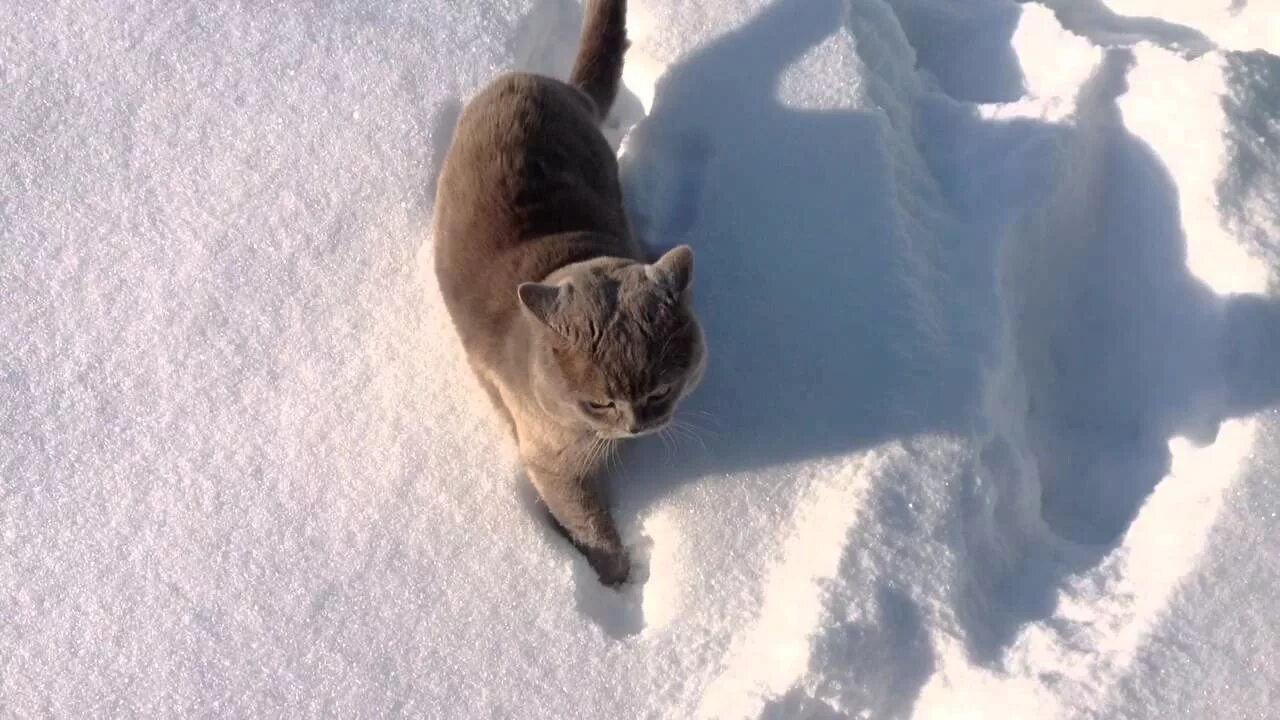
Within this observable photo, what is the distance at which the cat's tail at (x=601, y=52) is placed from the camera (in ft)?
9.00

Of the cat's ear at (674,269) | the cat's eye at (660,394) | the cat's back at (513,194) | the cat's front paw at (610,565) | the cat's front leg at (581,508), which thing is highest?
the cat's ear at (674,269)

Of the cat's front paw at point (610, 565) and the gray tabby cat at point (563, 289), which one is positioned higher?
the gray tabby cat at point (563, 289)

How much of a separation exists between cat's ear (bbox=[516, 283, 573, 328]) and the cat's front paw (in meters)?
0.65

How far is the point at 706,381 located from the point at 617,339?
59 centimetres

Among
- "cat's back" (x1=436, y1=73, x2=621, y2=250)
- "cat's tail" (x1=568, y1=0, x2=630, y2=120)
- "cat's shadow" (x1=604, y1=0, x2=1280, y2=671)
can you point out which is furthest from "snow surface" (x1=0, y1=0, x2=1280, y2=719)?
"cat's back" (x1=436, y1=73, x2=621, y2=250)

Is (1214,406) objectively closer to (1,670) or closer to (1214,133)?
(1214,133)

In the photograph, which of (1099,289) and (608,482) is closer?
(608,482)

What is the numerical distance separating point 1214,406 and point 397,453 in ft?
6.55

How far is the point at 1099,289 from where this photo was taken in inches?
106

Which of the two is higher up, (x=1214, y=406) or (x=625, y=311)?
(x=625, y=311)

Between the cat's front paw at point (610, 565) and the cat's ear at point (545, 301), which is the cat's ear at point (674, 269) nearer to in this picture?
the cat's ear at point (545, 301)

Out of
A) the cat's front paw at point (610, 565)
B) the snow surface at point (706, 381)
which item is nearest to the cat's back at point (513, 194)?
the snow surface at point (706, 381)

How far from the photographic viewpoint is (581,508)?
229 centimetres

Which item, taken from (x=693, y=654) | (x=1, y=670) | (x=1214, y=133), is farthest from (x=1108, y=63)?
(x=1, y=670)
